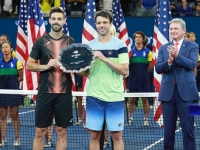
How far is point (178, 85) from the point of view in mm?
8641

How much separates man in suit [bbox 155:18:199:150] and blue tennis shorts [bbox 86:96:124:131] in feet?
2.68

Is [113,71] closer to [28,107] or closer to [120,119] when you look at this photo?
[120,119]

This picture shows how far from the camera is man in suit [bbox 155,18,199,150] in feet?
28.1

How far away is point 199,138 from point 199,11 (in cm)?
939

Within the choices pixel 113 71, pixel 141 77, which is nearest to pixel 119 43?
pixel 113 71

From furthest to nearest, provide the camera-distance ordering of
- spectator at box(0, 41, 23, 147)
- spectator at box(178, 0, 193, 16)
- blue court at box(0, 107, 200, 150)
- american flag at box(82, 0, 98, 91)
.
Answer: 1. spectator at box(178, 0, 193, 16)
2. american flag at box(82, 0, 98, 91)
3. spectator at box(0, 41, 23, 147)
4. blue court at box(0, 107, 200, 150)

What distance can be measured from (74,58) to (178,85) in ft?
5.12

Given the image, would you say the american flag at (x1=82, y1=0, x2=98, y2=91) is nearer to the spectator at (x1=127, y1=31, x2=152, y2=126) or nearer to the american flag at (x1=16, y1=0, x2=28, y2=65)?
the spectator at (x1=127, y1=31, x2=152, y2=126)

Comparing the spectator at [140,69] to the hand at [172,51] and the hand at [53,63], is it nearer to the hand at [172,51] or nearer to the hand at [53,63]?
the hand at [172,51]

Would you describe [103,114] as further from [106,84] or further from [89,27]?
[89,27]

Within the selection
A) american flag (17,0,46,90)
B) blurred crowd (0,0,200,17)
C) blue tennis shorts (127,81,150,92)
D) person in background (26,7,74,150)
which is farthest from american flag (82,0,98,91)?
blurred crowd (0,0,200,17)

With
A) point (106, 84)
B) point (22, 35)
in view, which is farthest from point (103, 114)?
point (22, 35)

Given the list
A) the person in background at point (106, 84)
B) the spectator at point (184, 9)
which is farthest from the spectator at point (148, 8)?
the person in background at point (106, 84)

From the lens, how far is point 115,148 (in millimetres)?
8336
